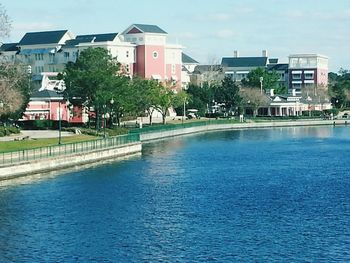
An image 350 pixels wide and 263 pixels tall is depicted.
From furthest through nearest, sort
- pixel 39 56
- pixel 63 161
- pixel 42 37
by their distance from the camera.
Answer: pixel 42 37 < pixel 39 56 < pixel 63 161

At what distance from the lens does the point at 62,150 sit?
58.1 metres

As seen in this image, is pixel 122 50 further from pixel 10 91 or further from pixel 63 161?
pixel 63 161

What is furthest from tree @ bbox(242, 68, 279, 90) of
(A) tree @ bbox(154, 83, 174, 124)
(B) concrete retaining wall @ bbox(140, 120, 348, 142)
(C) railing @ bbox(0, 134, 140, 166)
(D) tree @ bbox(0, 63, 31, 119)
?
(C) railing @ bbox(0, 134, 140, 166)

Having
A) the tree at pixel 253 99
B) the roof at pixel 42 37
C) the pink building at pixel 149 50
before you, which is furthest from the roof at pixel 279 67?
the roof at pixel 42 37

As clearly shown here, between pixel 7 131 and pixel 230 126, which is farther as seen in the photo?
pixel 230 126

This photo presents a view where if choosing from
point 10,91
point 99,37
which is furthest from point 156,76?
point 10,91

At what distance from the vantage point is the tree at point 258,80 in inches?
5915

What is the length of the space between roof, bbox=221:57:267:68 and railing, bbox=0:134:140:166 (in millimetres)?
120166

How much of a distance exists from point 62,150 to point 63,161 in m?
1.01

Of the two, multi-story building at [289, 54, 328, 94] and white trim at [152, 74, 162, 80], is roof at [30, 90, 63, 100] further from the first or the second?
multi-story building at [289, 54, 328, 94]

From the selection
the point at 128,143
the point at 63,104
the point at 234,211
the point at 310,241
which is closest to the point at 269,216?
the point at 234,211

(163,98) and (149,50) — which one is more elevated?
(149,50)

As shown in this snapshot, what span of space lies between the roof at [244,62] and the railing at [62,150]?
4731 inches

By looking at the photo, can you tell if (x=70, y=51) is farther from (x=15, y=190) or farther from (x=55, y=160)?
(x=15, y=190)
